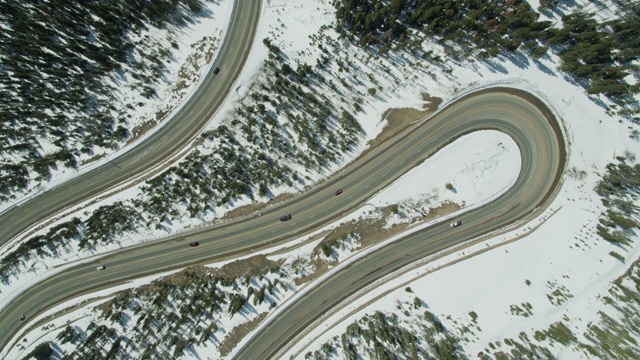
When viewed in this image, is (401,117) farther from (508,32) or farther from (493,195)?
(508,32)

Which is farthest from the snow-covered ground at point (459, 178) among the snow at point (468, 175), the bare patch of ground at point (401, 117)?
the bare patch of ground at point (401, 117)

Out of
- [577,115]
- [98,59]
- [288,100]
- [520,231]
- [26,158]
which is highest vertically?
[98,59]

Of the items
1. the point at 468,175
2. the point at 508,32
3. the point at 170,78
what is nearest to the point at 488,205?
the point at 468,175

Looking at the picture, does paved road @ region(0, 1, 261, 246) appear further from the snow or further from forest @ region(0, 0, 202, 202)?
the snow

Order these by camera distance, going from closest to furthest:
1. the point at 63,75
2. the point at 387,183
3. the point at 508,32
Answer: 1. the point at 63,75
2. the point at 508,32
3. the point at 387,183

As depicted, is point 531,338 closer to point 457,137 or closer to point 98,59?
point 457,137

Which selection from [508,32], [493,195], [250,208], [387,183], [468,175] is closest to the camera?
[508,32]

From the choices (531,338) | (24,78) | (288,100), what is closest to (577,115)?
(531,338)
